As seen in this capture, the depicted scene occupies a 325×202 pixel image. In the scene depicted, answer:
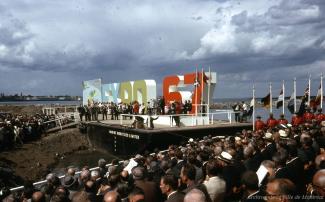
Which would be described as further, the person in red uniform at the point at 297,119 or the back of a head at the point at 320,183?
the person in red uniform at the point at 297,119

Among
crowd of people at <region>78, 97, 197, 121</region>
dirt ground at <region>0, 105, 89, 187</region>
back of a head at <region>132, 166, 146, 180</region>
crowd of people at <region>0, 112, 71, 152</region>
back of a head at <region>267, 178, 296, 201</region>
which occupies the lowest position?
dirt ground at <region>0, 105, 89, 187</region>

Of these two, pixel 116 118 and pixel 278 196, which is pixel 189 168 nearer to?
pixel 278 196

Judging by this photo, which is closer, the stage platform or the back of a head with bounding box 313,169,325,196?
the back of a head with bounding box 313,169,325,196

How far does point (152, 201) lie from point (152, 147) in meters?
14.2

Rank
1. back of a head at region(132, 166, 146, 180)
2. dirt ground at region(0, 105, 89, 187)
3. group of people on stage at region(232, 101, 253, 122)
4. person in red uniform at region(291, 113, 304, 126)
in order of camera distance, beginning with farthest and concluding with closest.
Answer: group of people on stage at region(232, 101, 253, 122)
dirt ground at region(0, 105, 89, 187)
person in red uniform at region(291, 113, 304, 126)
back of a head at region(132, 166, 146, 180)

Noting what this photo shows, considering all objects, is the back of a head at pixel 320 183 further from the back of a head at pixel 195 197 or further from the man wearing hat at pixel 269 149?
the man wearing hat at pixel 269 149

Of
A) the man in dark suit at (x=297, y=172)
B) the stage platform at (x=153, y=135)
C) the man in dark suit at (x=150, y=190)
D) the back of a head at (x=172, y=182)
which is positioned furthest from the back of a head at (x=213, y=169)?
the stage platform at (x=153, y=135)

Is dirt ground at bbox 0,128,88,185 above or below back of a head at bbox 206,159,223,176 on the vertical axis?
below

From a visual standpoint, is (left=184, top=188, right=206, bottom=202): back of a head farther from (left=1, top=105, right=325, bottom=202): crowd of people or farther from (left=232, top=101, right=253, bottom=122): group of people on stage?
(left=232, top=101, right=253, bottom=122): group of people on stage

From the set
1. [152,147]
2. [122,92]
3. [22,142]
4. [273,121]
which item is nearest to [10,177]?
[152,147]

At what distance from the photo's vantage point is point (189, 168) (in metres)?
6.60

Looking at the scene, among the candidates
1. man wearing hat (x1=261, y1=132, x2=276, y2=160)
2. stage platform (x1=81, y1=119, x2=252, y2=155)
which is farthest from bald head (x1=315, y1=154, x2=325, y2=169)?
stage platform (x1=81, y1=119, x2=252, y2=155)

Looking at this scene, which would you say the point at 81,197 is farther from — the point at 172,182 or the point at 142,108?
the point at 142,108

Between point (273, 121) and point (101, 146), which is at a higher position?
point (273, 121)
